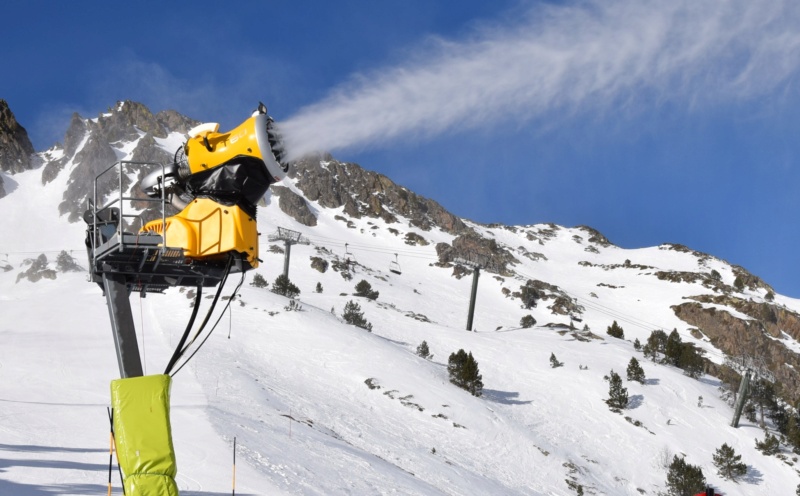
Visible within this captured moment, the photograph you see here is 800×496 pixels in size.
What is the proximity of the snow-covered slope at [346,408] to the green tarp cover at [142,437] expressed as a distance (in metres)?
5.44

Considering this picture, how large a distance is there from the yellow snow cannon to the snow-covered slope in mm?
6034

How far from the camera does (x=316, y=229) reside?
4318 inches

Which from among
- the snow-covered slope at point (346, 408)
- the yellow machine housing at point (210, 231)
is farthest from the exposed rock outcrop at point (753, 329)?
the yellow machine housing at point (210, 231)

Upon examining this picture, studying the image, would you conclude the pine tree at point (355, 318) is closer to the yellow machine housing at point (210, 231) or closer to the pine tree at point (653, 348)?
the pine tree at point (653, 348)

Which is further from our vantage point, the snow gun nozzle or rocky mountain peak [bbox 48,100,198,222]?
rocky mountain peak [bbox 48,100,198,222]

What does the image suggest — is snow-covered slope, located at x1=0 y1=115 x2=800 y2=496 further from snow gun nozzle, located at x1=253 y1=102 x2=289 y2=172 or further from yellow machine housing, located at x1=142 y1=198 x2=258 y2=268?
snow gun nozzle, located at x1=253 y1=102 x2=289 y2=172

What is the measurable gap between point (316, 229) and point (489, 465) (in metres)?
86.8

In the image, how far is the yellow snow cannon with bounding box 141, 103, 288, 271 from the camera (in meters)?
6.96

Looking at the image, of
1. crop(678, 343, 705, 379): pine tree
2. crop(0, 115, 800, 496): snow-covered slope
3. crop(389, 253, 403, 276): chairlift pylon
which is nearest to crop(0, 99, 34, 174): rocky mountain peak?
crop(0, 115, 800, 496): snow-covered slope

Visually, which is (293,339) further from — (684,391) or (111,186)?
(111,186)

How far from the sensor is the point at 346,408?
27.0 meters

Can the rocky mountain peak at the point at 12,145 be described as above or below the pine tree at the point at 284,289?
above

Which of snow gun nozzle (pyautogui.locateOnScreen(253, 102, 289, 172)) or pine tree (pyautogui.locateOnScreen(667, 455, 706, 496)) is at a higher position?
snow gun nozzle (pyautogui.locateOnScreen(253, 102, 289, 172))

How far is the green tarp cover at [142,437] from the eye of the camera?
6277 mm
